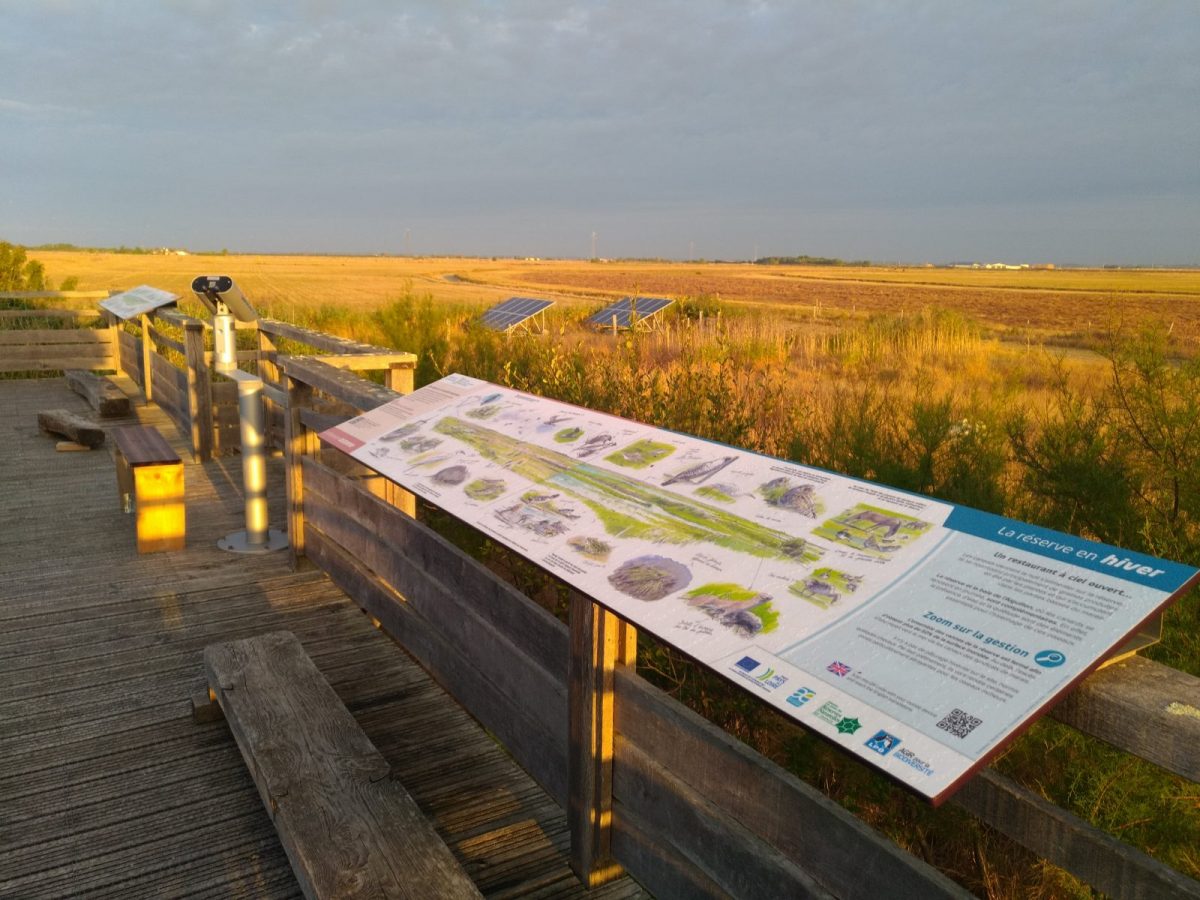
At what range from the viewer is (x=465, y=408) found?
3693 mm

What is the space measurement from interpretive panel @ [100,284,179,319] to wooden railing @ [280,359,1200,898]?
16.5ft

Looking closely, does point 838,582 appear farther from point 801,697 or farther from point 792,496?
point 792,496

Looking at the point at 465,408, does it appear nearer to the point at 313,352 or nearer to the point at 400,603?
the point at 400,603

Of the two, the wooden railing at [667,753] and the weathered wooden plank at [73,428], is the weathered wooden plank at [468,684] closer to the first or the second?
the wooden railing at [667,753]

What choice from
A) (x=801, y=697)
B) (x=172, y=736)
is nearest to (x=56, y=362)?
(x=172, y=736)

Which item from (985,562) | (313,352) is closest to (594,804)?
(985,562)

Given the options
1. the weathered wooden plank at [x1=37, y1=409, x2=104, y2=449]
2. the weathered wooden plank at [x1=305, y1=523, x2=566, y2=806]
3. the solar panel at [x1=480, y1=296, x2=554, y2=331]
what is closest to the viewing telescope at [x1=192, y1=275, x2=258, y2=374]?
the weathered wooden plank at [x1=305, y1=523, x2=566, y2=806]

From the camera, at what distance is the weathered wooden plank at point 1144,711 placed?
1.51 meters

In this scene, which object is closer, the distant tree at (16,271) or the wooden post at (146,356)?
the wooden post at (146,356)

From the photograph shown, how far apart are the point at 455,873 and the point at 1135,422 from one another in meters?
4.22

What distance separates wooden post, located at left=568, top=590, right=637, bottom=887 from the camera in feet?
8.38

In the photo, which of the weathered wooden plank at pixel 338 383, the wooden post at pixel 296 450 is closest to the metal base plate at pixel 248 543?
the wooden post at pixel 296 450

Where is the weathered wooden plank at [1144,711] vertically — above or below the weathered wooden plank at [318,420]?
above

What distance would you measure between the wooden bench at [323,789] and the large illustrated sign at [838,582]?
2.57 ft
